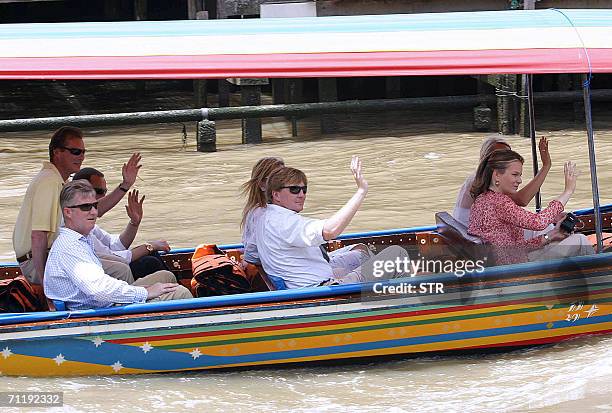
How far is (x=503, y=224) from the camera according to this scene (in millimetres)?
6332

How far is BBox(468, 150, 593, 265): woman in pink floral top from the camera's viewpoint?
20.5 ft

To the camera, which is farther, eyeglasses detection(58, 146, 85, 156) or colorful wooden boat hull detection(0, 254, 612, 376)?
eyeglasses detection(58, 146, 85, 156)

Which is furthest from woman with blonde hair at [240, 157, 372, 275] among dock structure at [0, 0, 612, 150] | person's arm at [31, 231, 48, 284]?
dock structure at [0, 0, 612, 150]

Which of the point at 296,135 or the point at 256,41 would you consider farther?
the point at 296,135

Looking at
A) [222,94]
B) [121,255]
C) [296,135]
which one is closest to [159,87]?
[222,94]

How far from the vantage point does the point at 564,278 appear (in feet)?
20.3

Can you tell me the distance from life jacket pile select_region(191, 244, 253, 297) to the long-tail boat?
193 millimetres

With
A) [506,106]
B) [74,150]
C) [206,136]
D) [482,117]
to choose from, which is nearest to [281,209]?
[74,150]

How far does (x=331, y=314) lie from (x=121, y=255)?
142 centimetres

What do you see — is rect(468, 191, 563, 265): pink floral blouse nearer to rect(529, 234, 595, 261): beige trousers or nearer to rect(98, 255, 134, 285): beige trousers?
rect(529, 234, 595, 261): beige trousers

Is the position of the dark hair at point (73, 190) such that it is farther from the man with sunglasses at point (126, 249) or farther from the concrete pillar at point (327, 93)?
the concrete pillar at point (327, 93)

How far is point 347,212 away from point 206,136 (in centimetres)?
736

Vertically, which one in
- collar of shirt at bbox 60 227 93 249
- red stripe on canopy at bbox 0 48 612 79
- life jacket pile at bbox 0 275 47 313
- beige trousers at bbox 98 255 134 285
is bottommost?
life jacket pile at bbox 0 275 47 313

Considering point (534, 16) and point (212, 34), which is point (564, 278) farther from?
point (212, 34)
